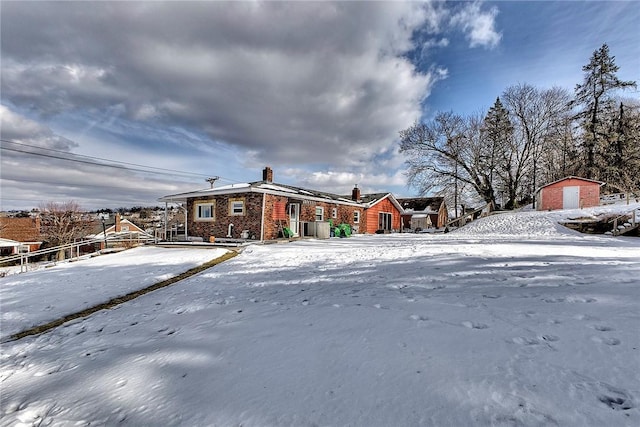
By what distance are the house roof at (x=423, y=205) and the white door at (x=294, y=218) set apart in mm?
23102

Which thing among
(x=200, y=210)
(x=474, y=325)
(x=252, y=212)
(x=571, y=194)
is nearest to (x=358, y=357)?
(x=474, y=325)

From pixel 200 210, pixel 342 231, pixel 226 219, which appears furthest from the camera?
pixel 342 231

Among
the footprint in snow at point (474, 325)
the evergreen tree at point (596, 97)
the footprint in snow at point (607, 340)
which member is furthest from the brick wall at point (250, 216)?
the evergreen tree at point (596, 97)

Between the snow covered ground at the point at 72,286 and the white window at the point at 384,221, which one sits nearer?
→ the snow covered ground at the point at 72,286

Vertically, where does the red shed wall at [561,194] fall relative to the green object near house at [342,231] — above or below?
above

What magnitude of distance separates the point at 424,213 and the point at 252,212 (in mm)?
26762

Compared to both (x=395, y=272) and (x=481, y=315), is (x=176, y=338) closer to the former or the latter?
(x=481, y=315)

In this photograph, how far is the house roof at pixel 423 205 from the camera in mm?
37594

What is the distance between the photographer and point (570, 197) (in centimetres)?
2405

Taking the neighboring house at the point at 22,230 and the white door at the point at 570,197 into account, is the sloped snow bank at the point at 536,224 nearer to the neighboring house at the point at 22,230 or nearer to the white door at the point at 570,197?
the white door at the point at 570,197

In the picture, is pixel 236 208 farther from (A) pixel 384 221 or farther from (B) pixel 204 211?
(A) pixel 384 221

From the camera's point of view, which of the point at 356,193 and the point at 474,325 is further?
the point at 356,193

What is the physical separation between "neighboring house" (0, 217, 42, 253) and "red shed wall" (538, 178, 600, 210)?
53.1 meters

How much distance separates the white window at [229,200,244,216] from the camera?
54.4 ft
